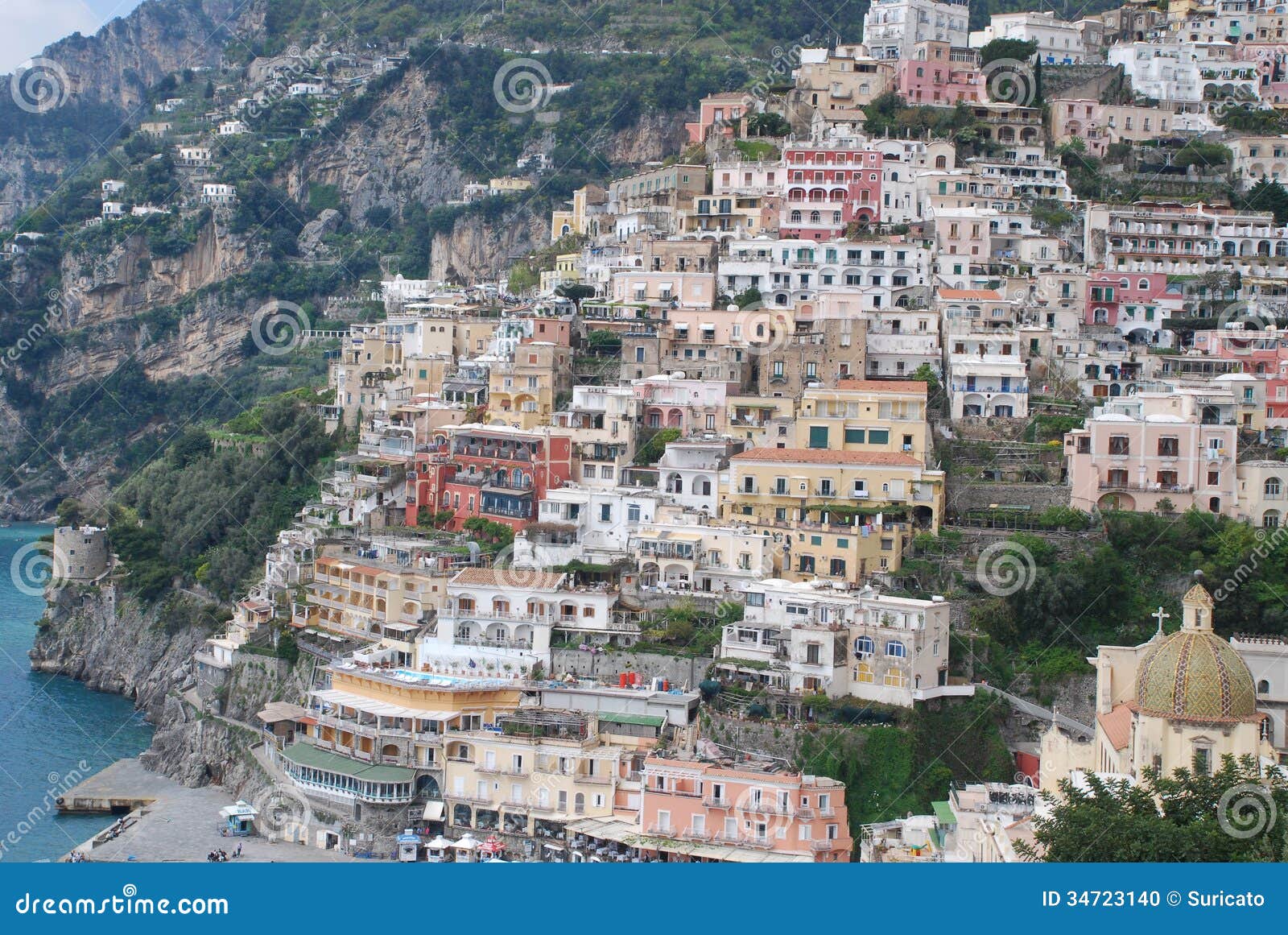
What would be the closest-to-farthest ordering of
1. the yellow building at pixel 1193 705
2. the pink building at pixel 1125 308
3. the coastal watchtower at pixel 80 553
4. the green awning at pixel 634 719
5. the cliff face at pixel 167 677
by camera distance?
the yellow building at pixel 1193 705 → the green awning at pixel 634 719 → the cliff face at pixel 167 677 → the pink building at pixel 1125 308 → the coastal watchtower at pixel 80 553

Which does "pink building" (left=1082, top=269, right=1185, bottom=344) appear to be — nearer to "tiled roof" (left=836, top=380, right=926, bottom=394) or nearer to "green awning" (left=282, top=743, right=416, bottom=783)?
"tiled roof" (left=836, top=380, right=926, bottom=394)

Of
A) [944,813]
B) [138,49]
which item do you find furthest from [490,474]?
[138,49]

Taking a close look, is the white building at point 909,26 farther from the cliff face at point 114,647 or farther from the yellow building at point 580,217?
the cliff face at point 114,647

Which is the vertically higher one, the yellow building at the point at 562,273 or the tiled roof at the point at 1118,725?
the yellow building at the point at 562,273

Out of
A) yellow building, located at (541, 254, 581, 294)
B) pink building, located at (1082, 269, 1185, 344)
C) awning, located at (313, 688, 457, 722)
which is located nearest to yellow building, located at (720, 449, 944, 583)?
awning, located at (313, 688, 457, 722)

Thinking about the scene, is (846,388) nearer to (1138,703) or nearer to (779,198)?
(779,198)

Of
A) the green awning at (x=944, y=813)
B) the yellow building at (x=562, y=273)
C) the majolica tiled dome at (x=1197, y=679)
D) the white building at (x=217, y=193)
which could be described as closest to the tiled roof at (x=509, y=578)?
the green awning at (x=944, y=813)

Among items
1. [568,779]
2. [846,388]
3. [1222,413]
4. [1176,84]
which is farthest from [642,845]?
[1176,84]
